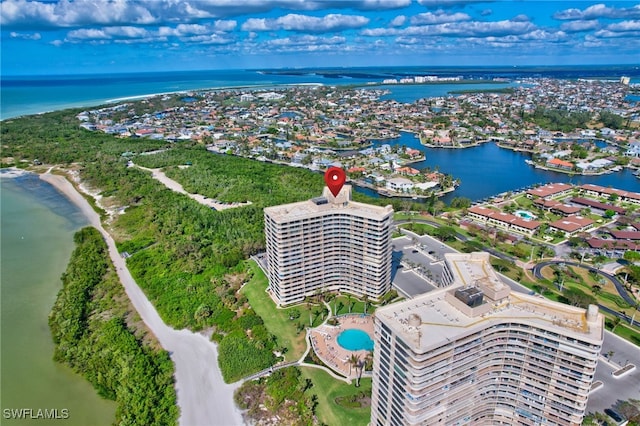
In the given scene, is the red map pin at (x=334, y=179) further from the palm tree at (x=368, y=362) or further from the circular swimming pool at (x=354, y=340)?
the palm tree at (x=368, y=362)

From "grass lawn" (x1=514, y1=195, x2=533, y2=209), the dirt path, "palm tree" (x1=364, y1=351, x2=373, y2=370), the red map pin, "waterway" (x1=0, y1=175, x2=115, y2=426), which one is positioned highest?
the red map pin

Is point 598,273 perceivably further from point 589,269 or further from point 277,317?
point 277,317

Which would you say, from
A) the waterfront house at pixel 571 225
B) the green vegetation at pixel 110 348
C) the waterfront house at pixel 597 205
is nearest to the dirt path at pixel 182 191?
the green vegetation at pixel 110 348

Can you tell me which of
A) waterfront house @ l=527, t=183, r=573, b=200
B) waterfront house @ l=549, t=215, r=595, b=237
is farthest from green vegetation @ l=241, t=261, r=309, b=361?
waterfront house @ l=527, t=183, r=573, b=200

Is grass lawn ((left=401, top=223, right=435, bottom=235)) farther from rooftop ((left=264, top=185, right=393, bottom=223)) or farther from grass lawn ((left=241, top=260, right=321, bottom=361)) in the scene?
grass lawn ((left=241, top=260, right=321, bottom=361))

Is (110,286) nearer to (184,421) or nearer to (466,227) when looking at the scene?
(184,421)

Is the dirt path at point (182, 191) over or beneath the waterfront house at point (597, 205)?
beneath
